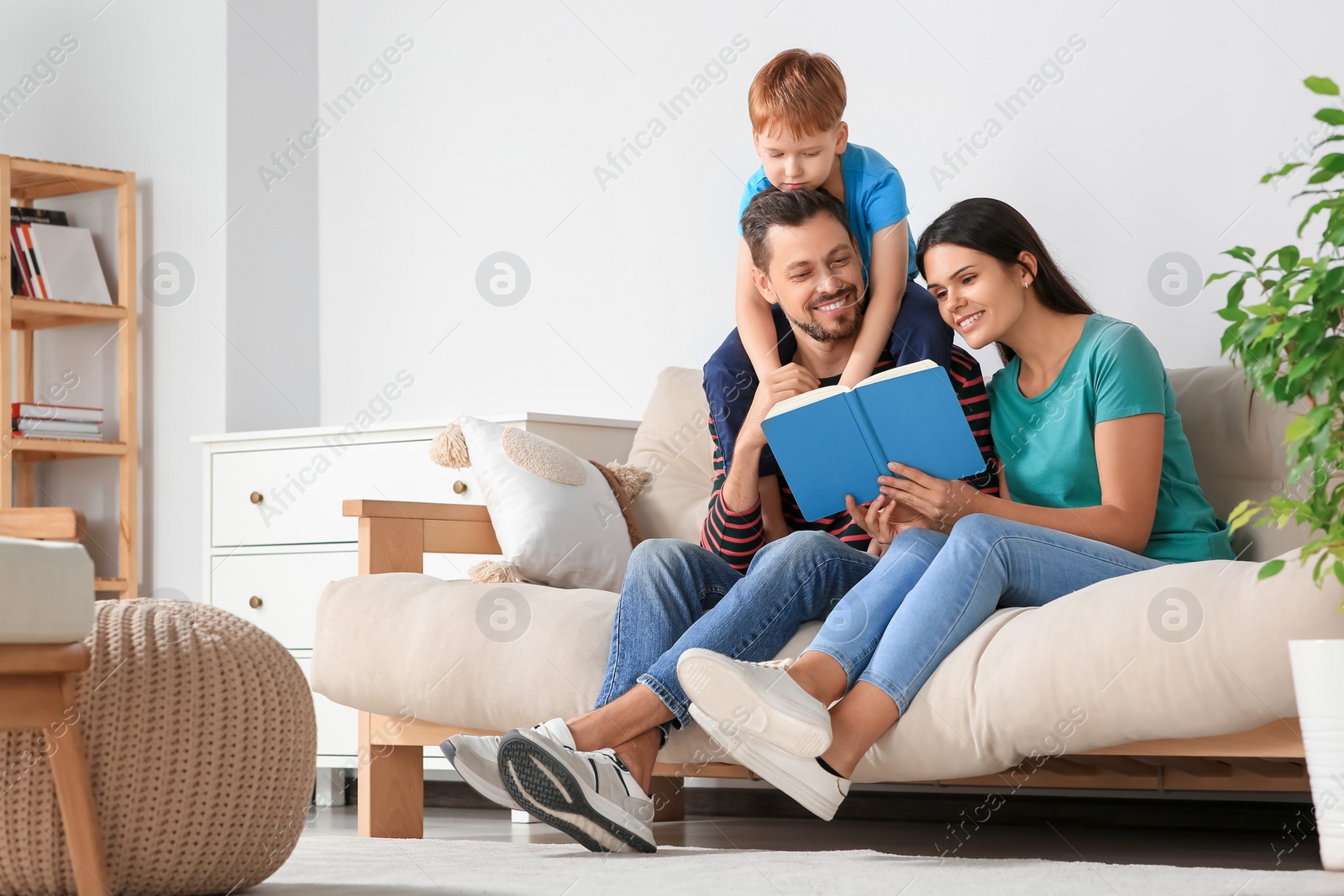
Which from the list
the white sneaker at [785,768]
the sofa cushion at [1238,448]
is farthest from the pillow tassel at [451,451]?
the sofa cushion at [1238,448]

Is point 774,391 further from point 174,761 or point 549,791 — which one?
point 174,761

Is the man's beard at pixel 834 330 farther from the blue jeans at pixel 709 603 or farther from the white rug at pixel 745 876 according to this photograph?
the white rug at pixel 745 876

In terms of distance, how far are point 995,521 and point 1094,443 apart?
288mm

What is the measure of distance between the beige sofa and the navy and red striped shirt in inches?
7.3

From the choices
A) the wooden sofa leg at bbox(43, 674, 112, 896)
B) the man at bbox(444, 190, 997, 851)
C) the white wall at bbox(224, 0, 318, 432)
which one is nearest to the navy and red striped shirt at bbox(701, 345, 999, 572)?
the man at bbox(444, 190, 997, 851)

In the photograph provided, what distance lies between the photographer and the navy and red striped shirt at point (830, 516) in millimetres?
1977

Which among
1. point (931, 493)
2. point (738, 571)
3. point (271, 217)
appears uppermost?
point (271, 217)

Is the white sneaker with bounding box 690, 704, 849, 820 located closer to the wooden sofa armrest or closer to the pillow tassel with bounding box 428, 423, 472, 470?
the wooden sofa armrest

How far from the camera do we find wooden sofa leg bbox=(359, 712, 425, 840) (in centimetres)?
209

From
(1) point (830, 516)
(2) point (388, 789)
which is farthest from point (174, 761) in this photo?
(1) point (830, 516)

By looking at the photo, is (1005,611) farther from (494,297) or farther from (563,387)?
(494,297)

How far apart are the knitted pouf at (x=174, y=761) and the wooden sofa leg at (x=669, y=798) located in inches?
54.0

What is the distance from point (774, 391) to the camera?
6.43 ft

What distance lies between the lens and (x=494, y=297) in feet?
11.1
